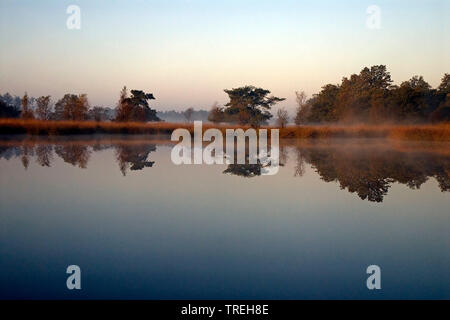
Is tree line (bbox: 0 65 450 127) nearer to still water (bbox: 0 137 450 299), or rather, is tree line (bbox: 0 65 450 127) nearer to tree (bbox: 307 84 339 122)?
tree (bbox: 307 84 339 122)

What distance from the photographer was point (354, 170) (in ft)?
27.9

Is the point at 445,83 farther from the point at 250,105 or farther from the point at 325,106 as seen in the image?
the point at 250,105

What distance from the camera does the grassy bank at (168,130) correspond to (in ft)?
68.3

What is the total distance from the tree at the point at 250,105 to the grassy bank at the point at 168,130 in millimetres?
9774

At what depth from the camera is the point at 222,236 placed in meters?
3.74

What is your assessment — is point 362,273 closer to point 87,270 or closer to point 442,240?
point 442,240

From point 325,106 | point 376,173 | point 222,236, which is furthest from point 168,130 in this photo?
point 222,236

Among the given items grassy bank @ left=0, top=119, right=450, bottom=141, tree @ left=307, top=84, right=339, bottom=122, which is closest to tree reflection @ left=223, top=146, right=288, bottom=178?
grassy bank @ left=0, top=119, right=450, bottom=141

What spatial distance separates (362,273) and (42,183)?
17.6 feet

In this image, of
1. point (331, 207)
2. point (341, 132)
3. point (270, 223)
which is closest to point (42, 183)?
point (270, 223)

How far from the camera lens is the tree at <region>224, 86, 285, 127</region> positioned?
36.6m

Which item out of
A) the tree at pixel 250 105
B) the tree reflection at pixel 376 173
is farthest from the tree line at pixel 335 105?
the tree reflection at pixel 376 173

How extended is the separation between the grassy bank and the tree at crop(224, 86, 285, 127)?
9774 millimetres

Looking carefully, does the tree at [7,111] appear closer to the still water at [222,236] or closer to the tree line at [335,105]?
the tree line at [335,105]
